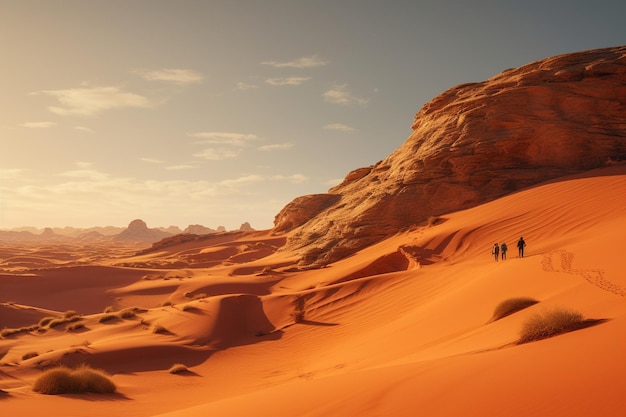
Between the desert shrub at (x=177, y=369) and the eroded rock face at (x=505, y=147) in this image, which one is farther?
the eroded rock face at (x=505, y=147)

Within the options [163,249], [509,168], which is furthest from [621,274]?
[163,249]

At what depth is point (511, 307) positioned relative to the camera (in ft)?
27.0

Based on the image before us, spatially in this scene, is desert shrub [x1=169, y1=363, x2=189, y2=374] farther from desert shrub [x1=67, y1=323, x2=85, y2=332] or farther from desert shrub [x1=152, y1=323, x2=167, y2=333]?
desert shrub [x1=67, y1=323, x2=85, y2=332]

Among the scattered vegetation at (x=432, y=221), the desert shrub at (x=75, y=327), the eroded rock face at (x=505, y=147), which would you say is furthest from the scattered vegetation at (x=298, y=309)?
the scattered vegetation at (x=432, y=221)

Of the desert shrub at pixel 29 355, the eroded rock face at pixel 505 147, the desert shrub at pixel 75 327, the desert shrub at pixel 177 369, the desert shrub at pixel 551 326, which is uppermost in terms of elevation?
the eroded rock face at pixel 505 147

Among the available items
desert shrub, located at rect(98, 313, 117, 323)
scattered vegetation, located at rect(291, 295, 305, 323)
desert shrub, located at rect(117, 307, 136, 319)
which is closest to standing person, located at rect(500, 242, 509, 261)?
scattered vegetation, located at rect(291, 295, 305, 323)

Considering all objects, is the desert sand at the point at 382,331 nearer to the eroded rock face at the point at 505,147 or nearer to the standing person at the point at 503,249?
the standing person at the point at 503,249

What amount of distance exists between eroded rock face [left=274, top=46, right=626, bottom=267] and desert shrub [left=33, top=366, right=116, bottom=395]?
637 inches

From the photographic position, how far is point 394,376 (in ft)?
15.9

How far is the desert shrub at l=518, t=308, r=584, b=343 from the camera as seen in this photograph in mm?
5531

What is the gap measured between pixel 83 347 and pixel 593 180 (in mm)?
20333

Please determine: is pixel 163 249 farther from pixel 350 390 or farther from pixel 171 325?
pixel 350 390

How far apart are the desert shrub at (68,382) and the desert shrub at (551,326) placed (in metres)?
6.78

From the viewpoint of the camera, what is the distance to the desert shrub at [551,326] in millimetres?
5531
